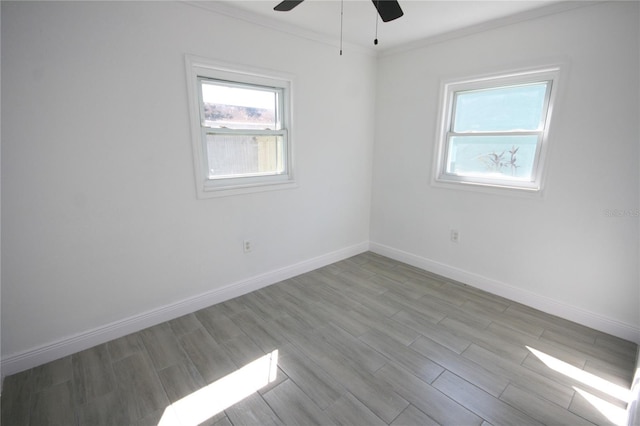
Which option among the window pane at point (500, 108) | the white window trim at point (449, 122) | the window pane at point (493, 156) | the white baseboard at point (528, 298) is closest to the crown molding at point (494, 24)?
the white window trim at point (449, 122)

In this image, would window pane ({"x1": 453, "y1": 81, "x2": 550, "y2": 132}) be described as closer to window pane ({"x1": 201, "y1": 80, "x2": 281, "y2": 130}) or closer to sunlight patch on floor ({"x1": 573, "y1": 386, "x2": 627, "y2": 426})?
window pane ({"x1": 201, "y1": 80, "x2": 281, "y2": 130})

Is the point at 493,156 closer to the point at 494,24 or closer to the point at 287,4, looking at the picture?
the point at 494,24

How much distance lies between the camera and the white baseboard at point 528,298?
7.45ft

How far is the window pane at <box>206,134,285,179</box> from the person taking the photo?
2.58 meters

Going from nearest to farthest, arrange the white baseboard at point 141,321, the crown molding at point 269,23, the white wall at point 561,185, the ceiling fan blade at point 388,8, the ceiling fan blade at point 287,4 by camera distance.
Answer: the ceiling fan blade at point 388,8, the ceiling fan blade at point 287,4, the white baseboard at point 141,321, the white wall at point 561,185, the crown molding at point 269,23

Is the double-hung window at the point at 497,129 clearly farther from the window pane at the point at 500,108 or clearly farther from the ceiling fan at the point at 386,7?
the ceiling fan at the point at 386,7

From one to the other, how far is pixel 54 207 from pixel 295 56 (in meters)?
2.28

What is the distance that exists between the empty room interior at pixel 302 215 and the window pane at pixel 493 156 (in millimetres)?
19

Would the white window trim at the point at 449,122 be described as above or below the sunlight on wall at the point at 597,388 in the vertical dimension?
above

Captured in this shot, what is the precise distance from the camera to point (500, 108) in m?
2.75

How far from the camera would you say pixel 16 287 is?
182cm

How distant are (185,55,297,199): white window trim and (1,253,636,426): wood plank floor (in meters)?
1.08

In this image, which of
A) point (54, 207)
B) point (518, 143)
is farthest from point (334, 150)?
point (54, 207)

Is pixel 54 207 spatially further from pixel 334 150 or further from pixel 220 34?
pixel 334 150
